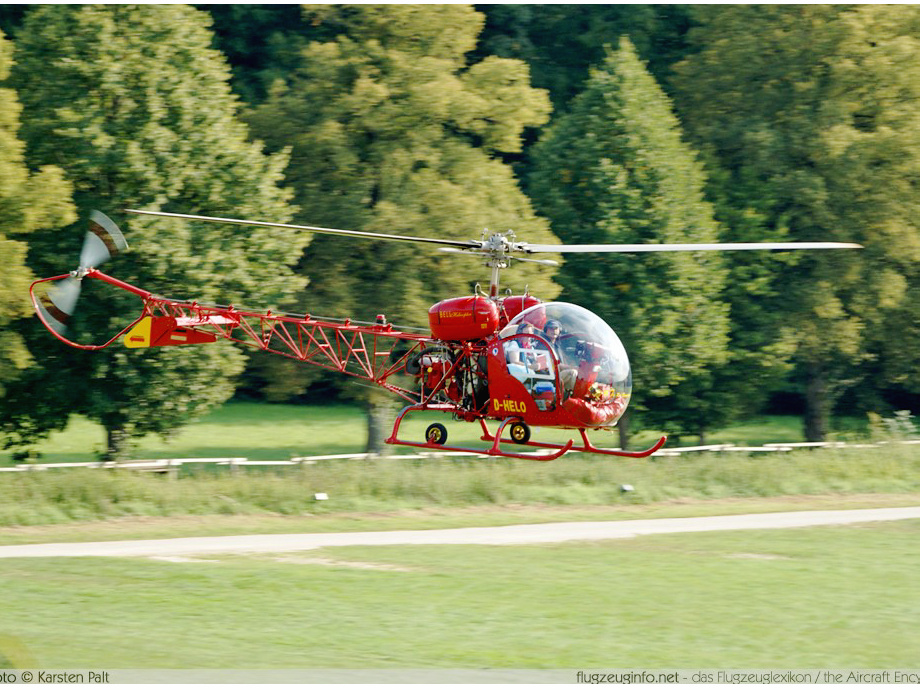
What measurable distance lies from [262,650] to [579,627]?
5.73 m

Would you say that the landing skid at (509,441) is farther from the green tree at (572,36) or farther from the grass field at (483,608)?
the green tree at (572,36)

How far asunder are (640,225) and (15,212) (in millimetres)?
19430

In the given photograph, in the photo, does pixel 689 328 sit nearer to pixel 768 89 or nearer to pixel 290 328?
pixel 768 89

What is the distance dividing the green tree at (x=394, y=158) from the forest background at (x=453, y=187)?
0.26ft

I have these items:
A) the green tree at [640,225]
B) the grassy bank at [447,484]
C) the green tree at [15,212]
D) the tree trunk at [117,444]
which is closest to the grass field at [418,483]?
the grassy bank at [447,484]

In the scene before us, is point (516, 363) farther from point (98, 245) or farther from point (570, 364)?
point (98, 245)

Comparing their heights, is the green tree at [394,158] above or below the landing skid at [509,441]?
above

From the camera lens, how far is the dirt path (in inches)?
1141

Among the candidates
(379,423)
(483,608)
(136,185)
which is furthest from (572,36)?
(483,608)

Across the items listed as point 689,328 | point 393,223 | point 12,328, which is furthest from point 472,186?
point 12,328

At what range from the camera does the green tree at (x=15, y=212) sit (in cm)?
3125

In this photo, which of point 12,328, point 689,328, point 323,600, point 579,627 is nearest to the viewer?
point 579,627

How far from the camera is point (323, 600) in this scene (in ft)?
78.7

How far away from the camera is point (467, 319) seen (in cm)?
2250
